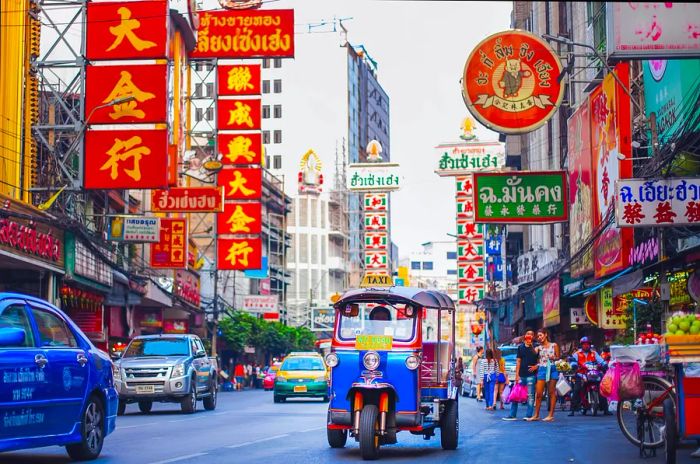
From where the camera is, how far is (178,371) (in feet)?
89.2

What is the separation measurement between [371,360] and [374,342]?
1.00ft

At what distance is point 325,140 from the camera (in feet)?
436

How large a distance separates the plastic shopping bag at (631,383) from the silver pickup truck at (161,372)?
47.3 feet

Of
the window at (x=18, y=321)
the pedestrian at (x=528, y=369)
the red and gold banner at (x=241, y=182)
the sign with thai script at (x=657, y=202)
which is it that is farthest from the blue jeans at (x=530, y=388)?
the red and gold banner at (x=241, y=182)

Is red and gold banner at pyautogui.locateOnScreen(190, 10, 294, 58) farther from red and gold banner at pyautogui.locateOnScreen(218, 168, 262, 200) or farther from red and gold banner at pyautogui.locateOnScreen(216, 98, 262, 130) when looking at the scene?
red and gold banner at pyautogui.locateOnScreen(218, 168, 262, 200)

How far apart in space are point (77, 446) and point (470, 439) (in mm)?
7179

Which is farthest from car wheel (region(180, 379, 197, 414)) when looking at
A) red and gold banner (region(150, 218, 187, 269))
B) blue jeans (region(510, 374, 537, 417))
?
red and gold banner (region(150, 218, 187, 269))

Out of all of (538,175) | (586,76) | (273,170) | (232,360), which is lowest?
(232,360)

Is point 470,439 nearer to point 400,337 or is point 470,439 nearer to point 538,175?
point 400,337

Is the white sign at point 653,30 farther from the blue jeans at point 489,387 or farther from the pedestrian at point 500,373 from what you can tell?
the blue jeans at point 489,387

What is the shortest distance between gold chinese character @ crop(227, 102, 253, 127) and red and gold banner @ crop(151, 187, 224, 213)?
21.9 feet

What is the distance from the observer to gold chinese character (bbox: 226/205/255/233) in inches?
1999

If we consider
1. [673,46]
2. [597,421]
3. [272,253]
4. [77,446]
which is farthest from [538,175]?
[272,253]

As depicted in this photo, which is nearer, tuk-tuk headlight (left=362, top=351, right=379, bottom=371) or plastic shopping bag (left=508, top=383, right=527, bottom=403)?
tuk-tuk headlight (left=362, top=351, right=379, bottom=371)
